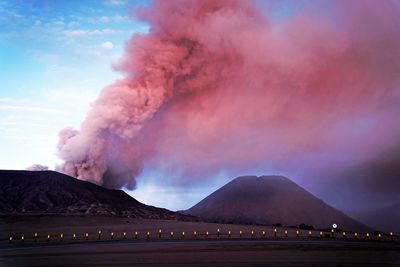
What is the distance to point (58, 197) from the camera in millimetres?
154125

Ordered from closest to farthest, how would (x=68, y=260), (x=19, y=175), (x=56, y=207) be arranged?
(x=68, y=260) < (x=56, y=207) < (x=19, y=175)

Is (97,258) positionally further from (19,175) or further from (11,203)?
(19,175)

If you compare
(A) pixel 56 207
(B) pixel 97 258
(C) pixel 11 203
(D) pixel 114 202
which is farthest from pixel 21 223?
(B) pixel 97 258

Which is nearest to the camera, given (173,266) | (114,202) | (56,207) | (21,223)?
(173,266)

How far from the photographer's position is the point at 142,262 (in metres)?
32.0

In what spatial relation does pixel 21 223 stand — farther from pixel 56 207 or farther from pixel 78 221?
pixel 56 207

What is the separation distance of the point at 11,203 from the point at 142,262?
130 metres

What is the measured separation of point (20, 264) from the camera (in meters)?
31.4

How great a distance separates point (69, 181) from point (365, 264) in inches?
5661

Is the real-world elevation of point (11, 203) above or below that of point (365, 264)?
A: above

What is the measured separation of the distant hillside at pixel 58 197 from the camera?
143 meters

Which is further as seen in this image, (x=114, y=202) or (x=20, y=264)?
(x=114, y=202)

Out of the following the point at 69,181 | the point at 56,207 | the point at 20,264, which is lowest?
the point at 20,264

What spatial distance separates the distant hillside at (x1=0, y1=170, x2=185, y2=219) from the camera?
14338 cm
